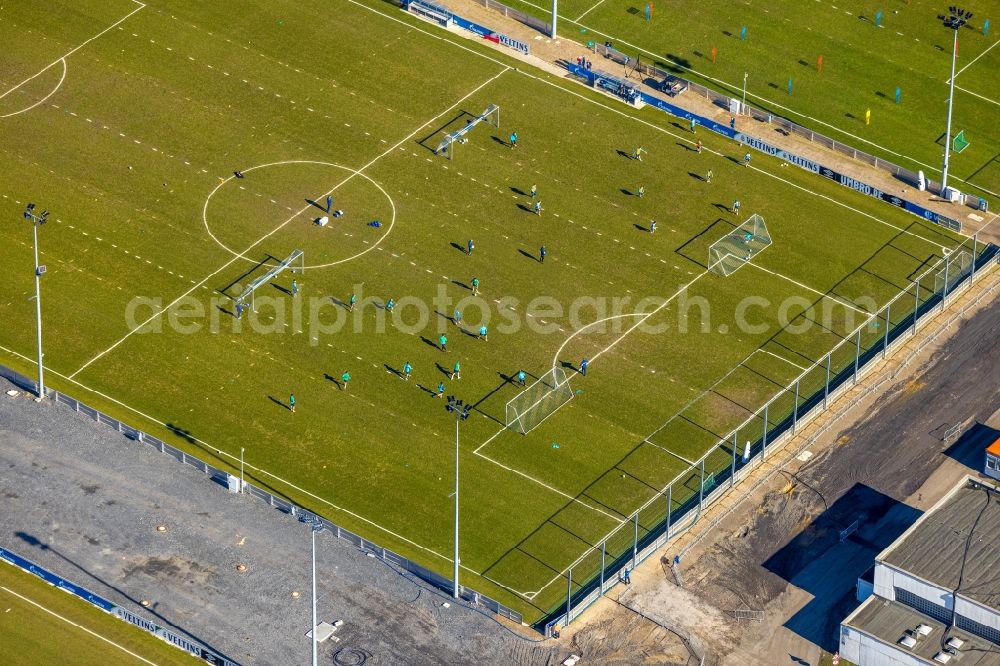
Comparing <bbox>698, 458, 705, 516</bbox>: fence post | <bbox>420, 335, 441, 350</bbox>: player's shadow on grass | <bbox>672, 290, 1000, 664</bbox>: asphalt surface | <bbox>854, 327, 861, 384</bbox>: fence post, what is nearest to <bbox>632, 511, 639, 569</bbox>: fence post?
<bbox>672, 290, 1000, 664</bbox>: asphalt surface

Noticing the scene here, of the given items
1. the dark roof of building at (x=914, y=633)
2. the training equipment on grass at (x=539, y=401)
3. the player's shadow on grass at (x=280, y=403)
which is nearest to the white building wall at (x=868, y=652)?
the dark roof of building at (x=914, y=633)

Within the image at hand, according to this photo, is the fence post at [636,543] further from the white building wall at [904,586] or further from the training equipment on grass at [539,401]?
the white building wall at [904,586]

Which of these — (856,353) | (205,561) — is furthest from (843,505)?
(205,561)

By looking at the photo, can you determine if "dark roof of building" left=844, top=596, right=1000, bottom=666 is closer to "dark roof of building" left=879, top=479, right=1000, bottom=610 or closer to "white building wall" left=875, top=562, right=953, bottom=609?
"white building wall" left=875, top=562, right=953, bottom=609

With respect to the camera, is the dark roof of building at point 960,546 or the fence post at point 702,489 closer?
the dark roof of building at point 960,546

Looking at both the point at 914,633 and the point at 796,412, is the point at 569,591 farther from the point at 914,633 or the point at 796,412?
the point at 796,412

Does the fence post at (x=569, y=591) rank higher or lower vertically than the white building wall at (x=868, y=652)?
lower
